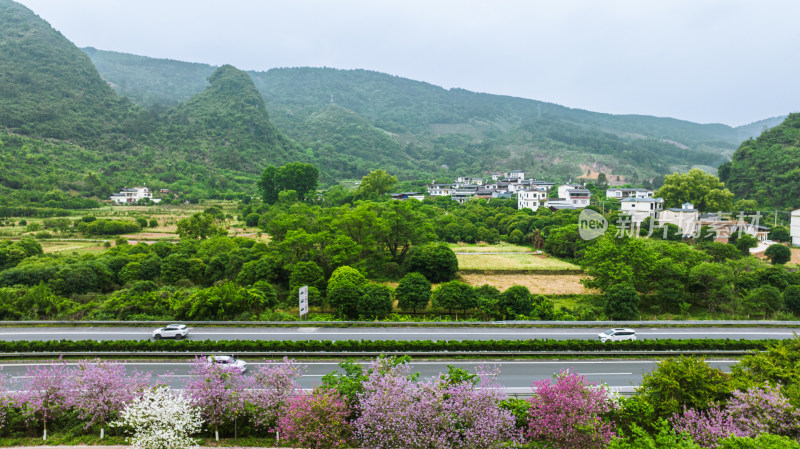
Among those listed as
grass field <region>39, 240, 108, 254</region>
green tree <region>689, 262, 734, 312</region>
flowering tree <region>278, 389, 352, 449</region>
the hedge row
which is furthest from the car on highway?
grass field <region>39, 240, 108, 254</region>

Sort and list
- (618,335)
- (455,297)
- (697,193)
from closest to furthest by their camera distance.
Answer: (618,335) → (455,297) → (697,193)

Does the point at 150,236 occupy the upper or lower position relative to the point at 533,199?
lower

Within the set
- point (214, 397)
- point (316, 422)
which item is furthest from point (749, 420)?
point (214, 397)

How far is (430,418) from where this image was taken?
8516 mm

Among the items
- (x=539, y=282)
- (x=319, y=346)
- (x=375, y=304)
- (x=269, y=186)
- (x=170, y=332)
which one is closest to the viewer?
(x=319, y=346)

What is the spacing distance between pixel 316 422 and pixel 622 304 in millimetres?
16333

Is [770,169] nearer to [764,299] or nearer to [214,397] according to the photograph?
[764,299]

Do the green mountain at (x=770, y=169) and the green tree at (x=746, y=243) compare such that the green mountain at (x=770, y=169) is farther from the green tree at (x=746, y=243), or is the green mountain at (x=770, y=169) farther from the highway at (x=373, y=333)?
the highway at (x=373, y=333)

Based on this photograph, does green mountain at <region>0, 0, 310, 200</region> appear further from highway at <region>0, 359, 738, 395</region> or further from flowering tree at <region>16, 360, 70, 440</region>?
flowering tree at <region>16, 360, 70, 440</region>

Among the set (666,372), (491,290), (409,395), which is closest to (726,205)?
(491,290)

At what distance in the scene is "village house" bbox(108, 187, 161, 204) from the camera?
5837 cm

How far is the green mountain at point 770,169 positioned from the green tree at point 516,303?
152 ft

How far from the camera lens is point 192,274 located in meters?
24.0

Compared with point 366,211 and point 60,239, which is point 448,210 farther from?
point 60,239
